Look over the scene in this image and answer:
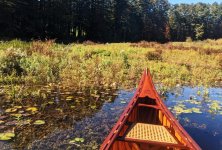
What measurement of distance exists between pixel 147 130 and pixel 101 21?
4949 centimetres

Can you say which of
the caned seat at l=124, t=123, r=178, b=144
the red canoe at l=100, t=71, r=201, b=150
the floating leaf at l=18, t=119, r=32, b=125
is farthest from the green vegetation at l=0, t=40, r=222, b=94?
the caned seat at l=124, t=123, r=178, b=144

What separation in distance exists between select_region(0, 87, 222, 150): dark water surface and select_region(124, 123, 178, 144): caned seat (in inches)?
48.9

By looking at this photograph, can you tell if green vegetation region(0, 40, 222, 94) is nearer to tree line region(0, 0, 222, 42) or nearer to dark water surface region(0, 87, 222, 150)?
dark water surface region(0, 87, 222, 150)

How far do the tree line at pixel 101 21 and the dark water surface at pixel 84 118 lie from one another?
74.3 ft

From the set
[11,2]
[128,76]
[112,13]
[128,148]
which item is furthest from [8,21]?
[128,148]

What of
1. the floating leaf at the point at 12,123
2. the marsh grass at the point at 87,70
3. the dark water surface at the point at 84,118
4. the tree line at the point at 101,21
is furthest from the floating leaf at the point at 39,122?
the tree line at the point at 101,21

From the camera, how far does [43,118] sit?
8117mm

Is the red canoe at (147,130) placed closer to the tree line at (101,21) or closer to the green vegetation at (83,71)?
the green vegetation at (83,71)

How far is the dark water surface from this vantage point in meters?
6.72

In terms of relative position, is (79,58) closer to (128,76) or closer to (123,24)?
(128,76)

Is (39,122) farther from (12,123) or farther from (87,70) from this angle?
(87,70)

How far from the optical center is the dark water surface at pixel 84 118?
6.72 m

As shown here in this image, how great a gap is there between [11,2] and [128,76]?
1140 inches

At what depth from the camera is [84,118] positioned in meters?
8.32
